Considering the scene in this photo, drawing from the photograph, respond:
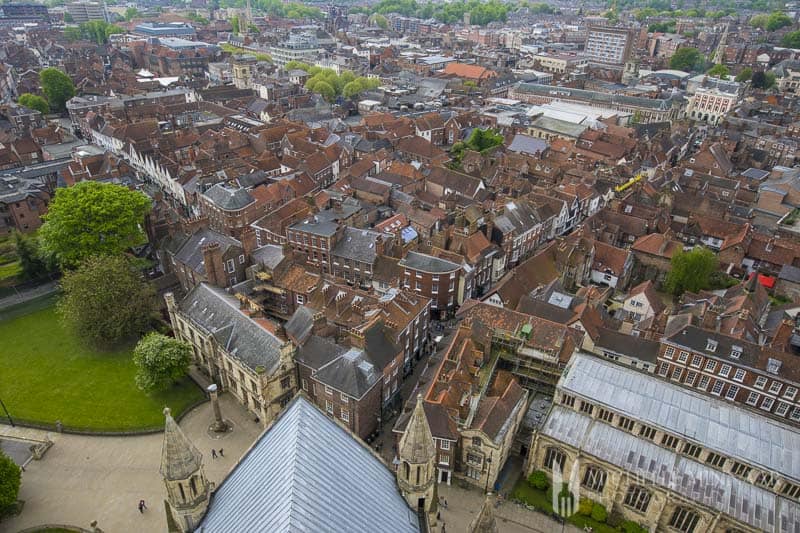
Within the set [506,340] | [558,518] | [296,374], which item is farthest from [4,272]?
[558,518]

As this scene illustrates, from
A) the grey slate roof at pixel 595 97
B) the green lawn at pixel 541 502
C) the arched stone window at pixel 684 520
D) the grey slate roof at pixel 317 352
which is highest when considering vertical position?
the grey slate roof at pixel 317 352

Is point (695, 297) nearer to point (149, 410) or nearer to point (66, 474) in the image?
point (149, 410)

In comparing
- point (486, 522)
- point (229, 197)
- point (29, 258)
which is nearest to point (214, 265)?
point (229, 197)

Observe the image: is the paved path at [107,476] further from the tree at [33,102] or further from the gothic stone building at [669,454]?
the tree at [33,102]

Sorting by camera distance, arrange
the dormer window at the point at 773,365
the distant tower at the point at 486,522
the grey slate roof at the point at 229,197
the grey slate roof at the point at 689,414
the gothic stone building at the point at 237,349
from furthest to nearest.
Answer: the grey slate roof at the point at 229,197, the dormer window at the point at 773,365, the gothic stone building at the point at 237,349, the grey slate roof at the point at 689,414, the distant tower at the point at 486,522

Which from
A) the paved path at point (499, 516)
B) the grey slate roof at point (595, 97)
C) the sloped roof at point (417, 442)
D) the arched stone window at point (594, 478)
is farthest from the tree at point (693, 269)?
the grey slate roof at point (595, 97)

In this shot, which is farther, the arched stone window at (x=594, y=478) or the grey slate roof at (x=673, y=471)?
the arched stone window at (x=594, y=478)
